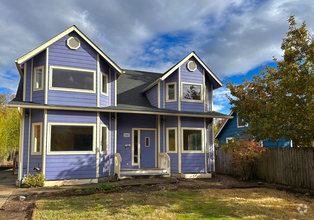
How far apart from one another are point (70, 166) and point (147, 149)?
435cm

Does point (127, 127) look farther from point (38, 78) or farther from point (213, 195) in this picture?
point (213, 195)

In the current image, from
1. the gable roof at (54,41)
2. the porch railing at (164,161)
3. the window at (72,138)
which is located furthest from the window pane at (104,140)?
the porch railing at (164,161)

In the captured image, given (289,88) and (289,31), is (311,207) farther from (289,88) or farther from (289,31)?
(289,31)

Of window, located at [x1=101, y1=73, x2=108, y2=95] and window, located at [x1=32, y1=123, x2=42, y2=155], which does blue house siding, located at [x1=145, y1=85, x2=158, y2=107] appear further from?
window, located at [x1=32, y1=123, x2=42, y2=155]

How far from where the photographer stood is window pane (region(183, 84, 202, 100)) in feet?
45.5

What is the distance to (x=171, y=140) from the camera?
13562 millimetres

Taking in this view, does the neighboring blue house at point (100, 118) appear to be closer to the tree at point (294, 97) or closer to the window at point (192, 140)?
the window at point (192, 140)

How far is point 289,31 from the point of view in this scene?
10.9 meters

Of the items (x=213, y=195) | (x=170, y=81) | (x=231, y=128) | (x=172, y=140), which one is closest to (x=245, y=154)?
(x=172, y=140)

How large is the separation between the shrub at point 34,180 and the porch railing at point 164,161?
5.78 meters

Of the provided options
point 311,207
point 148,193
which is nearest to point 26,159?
point 148,193

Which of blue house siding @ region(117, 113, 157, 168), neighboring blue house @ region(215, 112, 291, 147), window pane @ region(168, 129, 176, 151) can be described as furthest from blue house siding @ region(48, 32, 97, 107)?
neighboring blue house @ region(215, 112, 291, 147)

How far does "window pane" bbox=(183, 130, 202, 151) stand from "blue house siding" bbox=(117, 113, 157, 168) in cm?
182

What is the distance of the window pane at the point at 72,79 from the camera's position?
11094mm
